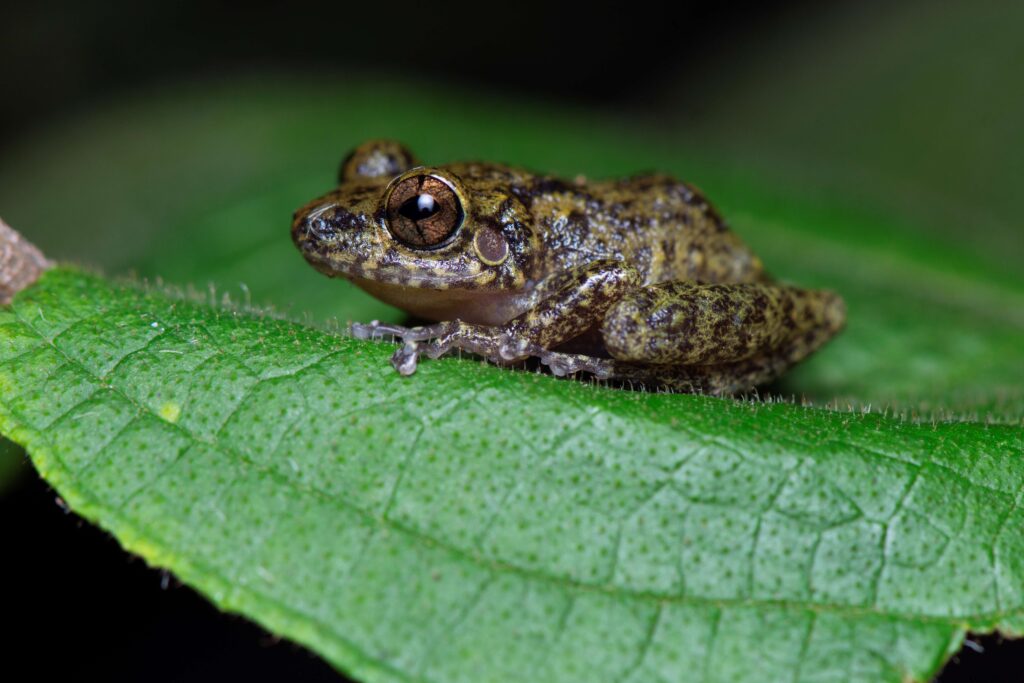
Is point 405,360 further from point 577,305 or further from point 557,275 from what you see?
point 557,275

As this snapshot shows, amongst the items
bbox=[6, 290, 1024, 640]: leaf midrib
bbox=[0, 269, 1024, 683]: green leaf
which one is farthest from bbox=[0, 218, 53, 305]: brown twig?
bbox=[6, 290, 1024, 640]: leaf midrib

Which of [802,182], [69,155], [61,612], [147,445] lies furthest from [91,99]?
[147,445]

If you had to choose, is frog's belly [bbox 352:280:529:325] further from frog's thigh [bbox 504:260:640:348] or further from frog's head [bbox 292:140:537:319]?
frog's thigh [bbox 504:260:640:348]

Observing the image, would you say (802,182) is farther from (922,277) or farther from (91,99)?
(91,99)

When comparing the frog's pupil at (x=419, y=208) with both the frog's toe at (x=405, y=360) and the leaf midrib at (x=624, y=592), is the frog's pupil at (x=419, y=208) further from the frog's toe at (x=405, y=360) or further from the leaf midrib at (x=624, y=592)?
→ the leaf midrib at (x=624, y=592)

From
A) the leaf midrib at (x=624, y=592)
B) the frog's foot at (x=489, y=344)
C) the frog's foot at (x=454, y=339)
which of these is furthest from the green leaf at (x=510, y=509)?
the frog's foot at (x=489, y=344)

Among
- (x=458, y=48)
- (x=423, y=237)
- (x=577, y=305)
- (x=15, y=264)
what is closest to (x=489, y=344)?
(x=577, y=305)
